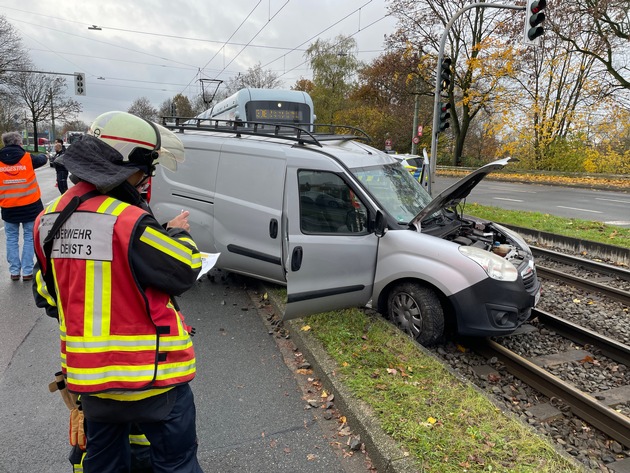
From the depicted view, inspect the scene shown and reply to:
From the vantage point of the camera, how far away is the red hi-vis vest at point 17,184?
228 inches

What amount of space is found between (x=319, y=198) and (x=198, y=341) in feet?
6.22

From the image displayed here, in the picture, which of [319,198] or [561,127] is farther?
[561,127]

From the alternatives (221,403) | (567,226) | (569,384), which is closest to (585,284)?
(569,384)

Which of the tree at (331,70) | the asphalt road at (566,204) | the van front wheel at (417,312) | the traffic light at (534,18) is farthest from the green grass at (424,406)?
the tree at (331,70)

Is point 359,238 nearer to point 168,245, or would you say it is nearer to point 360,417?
point 360,417

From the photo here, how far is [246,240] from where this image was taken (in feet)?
17.1

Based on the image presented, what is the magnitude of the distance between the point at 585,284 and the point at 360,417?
505cm

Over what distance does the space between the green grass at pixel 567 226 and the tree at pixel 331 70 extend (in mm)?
33738

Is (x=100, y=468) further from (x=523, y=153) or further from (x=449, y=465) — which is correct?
(x=523, y=153)

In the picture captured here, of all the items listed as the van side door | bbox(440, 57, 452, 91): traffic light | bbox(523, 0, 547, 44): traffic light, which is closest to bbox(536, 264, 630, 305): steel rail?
the van side door

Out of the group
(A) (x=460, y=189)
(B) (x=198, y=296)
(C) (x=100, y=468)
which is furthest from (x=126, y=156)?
(B) (x=198, y=296)

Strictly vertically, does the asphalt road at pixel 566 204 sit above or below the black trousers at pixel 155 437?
above

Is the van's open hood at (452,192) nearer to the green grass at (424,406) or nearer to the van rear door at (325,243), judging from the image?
the van rear door at (325,243)

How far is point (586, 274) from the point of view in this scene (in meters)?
7.11
